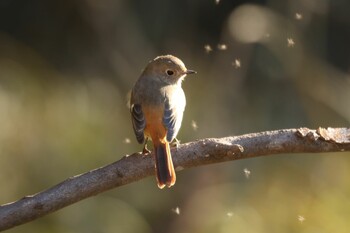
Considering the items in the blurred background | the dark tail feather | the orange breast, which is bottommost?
the dark tail feather

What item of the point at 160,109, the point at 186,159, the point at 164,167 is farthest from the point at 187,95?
the point at 186,159

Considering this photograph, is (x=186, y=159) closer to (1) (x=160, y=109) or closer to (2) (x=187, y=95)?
(1) (x=160, y=109)

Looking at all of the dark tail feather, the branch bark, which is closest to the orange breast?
the dark tail feather

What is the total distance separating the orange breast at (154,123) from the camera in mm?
6238

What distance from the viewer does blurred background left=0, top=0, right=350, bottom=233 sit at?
966 centimetres

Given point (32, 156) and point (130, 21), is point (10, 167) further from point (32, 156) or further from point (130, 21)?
point (130, 21)

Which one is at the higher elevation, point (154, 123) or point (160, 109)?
point (160, 109)

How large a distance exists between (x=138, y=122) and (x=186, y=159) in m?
0.85

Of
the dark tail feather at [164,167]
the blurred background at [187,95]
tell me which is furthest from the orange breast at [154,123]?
the blurred background at [187,95]

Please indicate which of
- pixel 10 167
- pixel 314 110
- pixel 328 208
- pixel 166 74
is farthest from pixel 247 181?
pixel 166 74

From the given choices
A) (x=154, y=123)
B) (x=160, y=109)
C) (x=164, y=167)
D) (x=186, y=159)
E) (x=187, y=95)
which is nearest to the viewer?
(x=186, y=159)

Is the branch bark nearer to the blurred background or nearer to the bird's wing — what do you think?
the bird's wing

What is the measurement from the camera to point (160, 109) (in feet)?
21.2

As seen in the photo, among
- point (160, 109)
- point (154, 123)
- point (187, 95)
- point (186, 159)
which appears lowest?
point (186, 159)
